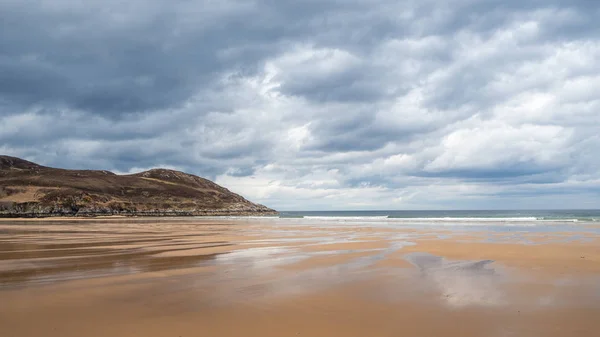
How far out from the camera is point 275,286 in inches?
405

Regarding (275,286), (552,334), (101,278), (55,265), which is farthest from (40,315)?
(552,334)

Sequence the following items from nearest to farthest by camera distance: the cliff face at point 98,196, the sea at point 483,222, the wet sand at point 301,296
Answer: the wet sand at point 301,296
the sea at point 483,222
the cliff face at point 98,196

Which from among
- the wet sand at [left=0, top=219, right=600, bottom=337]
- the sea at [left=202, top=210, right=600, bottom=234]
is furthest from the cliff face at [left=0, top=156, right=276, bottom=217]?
the wet sand at [left=0, top=219, right=600, bottom=337]

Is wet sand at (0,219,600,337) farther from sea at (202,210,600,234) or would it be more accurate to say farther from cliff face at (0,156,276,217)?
cliff face at (0,156,276,217)

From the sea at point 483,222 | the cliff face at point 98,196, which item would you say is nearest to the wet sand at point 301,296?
the sea at point 483,222

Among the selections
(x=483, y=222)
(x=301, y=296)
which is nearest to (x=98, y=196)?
(x=483, y=222)

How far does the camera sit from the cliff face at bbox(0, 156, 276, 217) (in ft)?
317

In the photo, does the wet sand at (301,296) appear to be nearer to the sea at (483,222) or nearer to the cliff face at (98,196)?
the sea at (483,222)

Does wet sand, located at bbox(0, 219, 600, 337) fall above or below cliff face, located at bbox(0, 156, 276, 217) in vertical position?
below

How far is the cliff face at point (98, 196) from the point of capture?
9662 centimetres

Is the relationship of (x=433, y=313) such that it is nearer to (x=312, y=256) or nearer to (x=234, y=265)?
(x=234, y=265)

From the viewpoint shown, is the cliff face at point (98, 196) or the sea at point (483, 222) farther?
the cliff face at point (98, 196)

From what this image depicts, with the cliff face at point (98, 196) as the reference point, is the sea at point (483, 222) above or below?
below

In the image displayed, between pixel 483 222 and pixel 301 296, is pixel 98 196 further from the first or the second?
pixel 301 296
